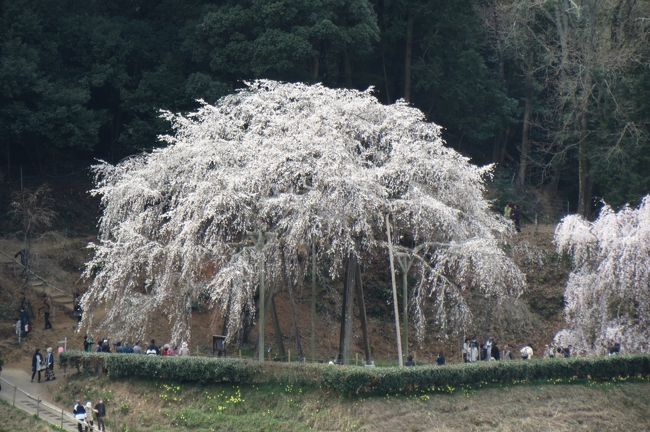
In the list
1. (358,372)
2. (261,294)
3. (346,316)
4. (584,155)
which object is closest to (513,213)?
(584,155)

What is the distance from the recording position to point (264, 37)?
1861 inches

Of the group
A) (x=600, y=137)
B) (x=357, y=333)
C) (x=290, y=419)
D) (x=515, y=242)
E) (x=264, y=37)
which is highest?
(x=264, y=37)

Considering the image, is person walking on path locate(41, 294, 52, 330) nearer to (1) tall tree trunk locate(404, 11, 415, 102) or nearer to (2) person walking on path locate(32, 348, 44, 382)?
(2) person walking on path locate(32, 348, 44, 382)

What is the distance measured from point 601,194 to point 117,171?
2491 centimetres

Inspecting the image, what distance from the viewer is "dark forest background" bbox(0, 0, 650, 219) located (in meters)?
47.4

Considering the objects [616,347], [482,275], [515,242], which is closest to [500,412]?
[482,275]

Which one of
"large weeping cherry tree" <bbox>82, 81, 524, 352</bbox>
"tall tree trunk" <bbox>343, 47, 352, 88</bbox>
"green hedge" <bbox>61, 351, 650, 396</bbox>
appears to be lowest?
"green hedge" <bbox>61, 351, 650, 396</bbox>

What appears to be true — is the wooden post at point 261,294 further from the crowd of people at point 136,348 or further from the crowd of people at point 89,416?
the crowd of people at point 89,416

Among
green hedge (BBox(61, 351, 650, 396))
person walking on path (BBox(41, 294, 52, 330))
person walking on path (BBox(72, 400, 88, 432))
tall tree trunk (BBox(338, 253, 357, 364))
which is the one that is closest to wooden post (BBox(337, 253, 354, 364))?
tall tree trunk (BBox(338, 253, 357, 364))

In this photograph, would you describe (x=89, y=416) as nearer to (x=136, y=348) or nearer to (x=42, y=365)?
(x=136, y=348)

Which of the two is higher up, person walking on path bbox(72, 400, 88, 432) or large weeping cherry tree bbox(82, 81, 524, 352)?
large weeping cherry tree bbox(82, 81, 524, 352)

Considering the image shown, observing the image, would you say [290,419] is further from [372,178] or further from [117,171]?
[117,171]

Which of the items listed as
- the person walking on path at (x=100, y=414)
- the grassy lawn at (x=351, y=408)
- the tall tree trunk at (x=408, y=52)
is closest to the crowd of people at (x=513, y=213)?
the tall tree trunk at (x=408, y=52)

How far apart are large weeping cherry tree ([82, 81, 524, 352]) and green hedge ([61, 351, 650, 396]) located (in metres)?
1.57
